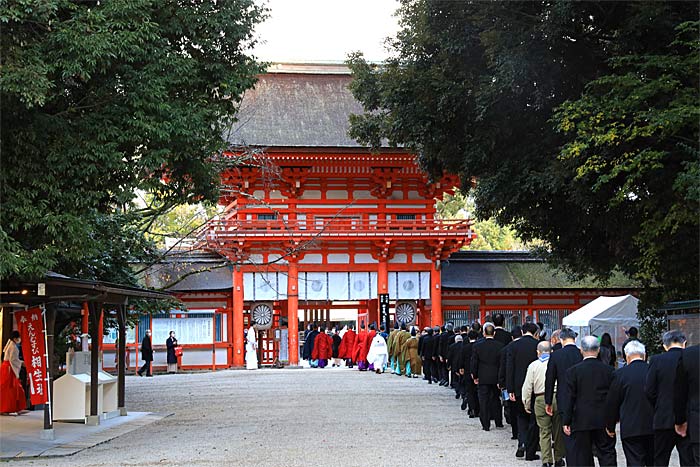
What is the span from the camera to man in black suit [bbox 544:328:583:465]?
361 inches

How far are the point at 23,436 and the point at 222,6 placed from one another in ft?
22.9

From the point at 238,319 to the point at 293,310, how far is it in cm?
197

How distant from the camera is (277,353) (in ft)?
111

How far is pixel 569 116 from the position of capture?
557 inches

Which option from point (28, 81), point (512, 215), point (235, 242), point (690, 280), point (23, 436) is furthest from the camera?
point (235, 242)

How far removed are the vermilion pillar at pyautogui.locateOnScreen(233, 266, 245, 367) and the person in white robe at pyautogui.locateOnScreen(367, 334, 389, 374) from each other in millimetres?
6071

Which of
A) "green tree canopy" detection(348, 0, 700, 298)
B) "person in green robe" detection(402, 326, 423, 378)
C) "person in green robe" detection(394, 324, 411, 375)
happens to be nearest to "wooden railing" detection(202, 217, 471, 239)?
"person in green robe" detection(394, 324, 411, 375)

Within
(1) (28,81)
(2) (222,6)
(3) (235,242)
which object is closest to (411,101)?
(2) (222,6)

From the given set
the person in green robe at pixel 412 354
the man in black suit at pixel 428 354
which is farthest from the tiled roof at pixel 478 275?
the man in black suit at pixel 428 354

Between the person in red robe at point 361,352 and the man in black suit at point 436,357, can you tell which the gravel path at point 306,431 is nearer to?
the man in black suit at point 436,357

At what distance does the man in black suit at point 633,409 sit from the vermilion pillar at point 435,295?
2466 centimetres

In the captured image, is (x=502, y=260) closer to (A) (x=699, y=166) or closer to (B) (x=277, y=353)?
(B) (x=277, y=353)

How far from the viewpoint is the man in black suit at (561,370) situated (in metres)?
9.16

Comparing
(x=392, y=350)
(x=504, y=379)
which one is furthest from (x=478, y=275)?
(x=504, y=379)
